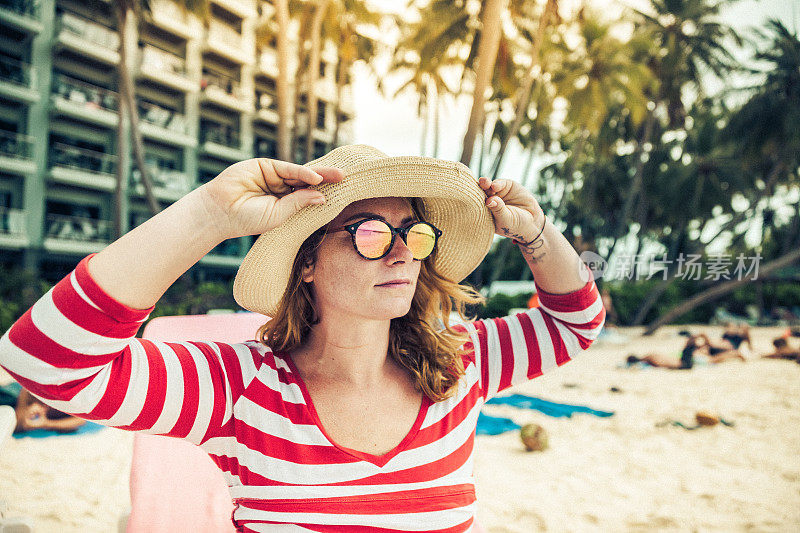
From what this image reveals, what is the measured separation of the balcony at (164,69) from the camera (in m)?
21.5

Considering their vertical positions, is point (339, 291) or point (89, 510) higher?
point (339, 291)

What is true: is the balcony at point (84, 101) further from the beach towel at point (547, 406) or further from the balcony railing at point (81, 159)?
the beach towel at point (547, 406)

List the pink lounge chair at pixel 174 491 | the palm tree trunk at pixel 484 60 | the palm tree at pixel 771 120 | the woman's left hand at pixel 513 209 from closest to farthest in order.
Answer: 1. the woman's left hand at pixel 513 209
2. the pink lounge chair at pixel 174 491
3. the palm tree trunk at pixel 484 60
4. the palm tree at pixel 771 120

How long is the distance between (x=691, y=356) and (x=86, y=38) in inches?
957

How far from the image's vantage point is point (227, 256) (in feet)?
83.7

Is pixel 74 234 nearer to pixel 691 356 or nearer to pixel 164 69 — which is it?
pixel 164 69

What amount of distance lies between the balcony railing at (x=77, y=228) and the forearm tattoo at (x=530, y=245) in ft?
72.9

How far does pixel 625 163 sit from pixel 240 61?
23.2 meters

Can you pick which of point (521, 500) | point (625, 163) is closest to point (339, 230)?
point (521, 500)

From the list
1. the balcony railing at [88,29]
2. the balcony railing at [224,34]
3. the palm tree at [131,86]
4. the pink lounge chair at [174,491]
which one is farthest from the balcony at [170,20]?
the pink lounge chair at [174,491]

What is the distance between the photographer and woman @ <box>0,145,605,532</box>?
95 centimetres

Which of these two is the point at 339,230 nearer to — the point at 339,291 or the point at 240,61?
the point at 339,291

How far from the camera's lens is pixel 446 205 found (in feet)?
5.36

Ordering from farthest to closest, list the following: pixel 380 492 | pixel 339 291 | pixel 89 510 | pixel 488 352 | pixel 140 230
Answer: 1. pixel 89 510
2. pixel 488 352
3. pixel 339 291
4. pixel 380 492
5. pixel 140 230
